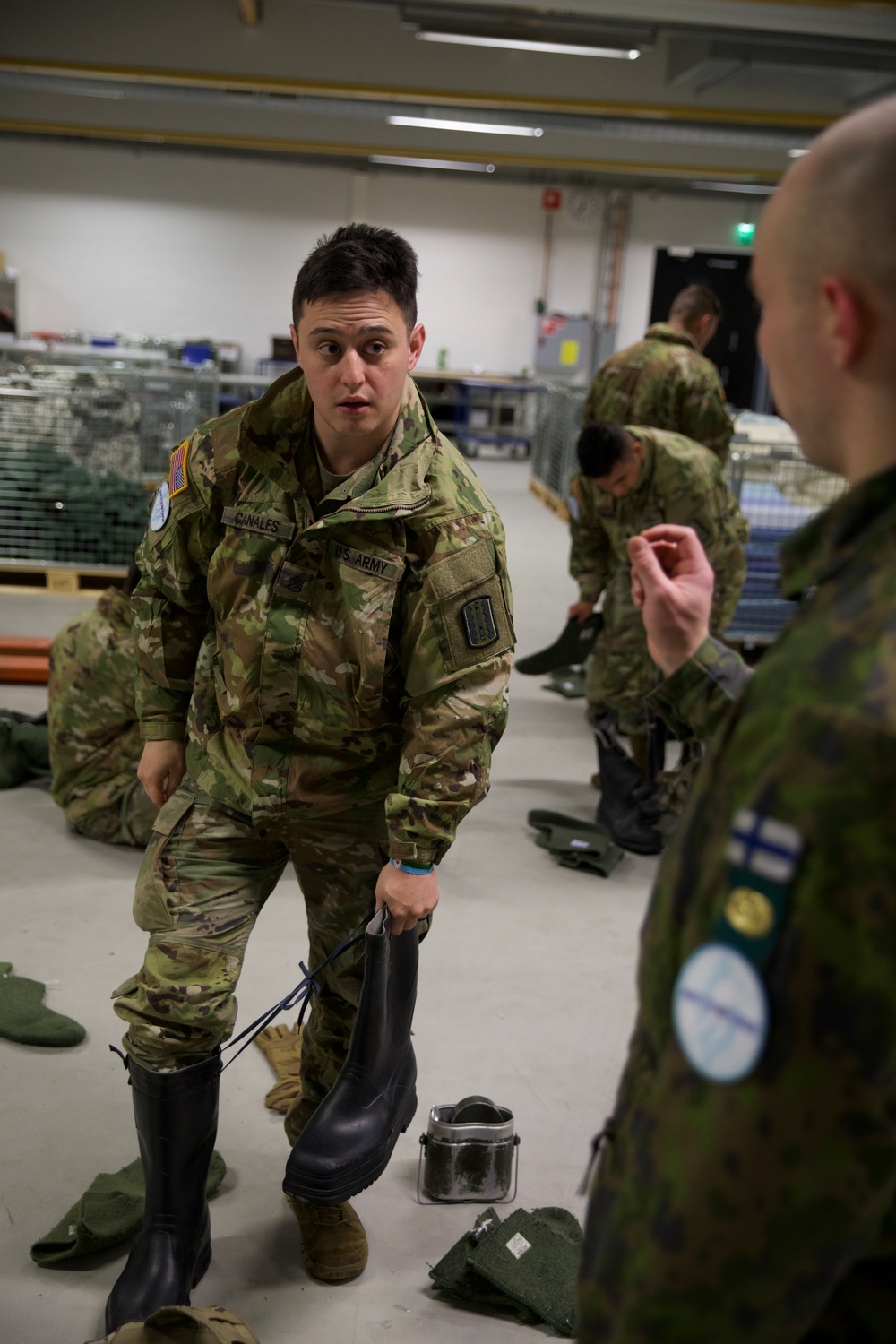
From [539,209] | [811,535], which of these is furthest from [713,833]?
[539,209]

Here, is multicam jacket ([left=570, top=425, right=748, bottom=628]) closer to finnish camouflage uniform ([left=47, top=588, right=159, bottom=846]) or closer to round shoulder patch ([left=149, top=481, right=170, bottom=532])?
finnish camouflage uniform ([left=47, top=588, right=159, bottom=846])

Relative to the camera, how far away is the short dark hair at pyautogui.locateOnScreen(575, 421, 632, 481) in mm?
4402

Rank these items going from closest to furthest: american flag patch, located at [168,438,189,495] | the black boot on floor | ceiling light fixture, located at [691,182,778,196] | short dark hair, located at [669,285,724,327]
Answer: american flag patch, located at [168,438,189,495], the black boot on floor, short dark hair, located at [669,285,724,327], ceiling light fixture, located at [691,182,778,196]

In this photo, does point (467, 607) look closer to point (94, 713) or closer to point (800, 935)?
point (800, 935)

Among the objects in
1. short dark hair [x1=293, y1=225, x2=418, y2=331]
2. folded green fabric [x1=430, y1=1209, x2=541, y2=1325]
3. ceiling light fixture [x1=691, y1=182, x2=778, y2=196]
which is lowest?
folded green fabric [x1=430, y1=1209, x2=541, y2=1325]

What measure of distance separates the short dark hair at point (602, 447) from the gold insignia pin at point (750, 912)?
3631 mm

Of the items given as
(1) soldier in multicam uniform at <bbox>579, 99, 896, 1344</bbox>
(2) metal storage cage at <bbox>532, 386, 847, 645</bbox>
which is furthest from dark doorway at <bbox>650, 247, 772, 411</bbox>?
(1) soldier in multicam uniform at <bbox>579, 99, 896, 1344</bbox>

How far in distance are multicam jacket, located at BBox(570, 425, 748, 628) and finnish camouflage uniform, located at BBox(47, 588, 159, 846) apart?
6.02 ft

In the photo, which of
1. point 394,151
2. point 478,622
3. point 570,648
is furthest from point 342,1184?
point 394,151

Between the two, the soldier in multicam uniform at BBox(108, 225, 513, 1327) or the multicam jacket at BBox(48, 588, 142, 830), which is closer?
the soldier in multicam uniform at BBox(108, 225, 513, 1327)

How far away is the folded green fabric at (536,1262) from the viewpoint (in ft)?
7.38

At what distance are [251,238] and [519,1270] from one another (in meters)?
16.8

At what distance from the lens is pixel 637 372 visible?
Result: 5.70m

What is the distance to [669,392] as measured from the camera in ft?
18.5
